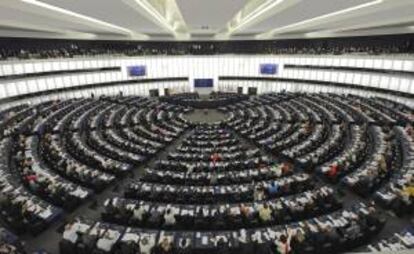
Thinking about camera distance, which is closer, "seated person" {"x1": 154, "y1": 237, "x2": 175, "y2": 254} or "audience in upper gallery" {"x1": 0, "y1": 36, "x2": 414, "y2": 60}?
"seated person" {"x1": 154, "y1": 237, "x2": 175, "y2": 254}

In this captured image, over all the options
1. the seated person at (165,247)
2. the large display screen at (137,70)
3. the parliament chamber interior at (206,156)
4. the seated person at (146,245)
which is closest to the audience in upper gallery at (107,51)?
the parliament chamber interior at (206,156)

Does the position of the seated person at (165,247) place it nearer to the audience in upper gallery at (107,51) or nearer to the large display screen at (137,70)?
the audience in upper gallery at (107,51)

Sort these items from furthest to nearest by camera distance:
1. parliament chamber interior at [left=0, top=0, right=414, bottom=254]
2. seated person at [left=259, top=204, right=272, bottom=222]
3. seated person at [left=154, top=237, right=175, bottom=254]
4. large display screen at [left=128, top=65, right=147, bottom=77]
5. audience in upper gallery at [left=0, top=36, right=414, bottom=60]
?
large display screen at [left=128, top=65, right=147, bottom=77] → audience in upper gallery at [left=0, top=36, right=414, bottom=60] → seated person at [left=259, top=204, right=272, bottom=222] → parliament chamber interior at [left=0, top=0, right=414, bottom=254] → seated person at [left=154, top=237, right=175, bottom=254]

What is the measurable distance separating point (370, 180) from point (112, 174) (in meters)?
15.5

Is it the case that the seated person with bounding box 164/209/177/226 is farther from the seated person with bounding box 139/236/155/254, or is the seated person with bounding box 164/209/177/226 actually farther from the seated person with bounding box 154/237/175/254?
the seated person with bounding box 154/237/175/254

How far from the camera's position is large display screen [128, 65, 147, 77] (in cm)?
4825

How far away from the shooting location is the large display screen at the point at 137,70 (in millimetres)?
48250

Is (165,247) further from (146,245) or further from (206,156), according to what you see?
(206,156)

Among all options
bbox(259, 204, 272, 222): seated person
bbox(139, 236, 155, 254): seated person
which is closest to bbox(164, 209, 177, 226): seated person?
bbox(139, 236, 155, 254): seated person

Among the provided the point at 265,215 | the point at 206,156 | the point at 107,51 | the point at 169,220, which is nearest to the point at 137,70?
the point at 107,51

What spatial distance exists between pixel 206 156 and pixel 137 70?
32164mm

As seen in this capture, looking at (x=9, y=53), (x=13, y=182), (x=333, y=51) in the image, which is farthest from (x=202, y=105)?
(x=13, y=182)

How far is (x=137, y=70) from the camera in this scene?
48625 mm

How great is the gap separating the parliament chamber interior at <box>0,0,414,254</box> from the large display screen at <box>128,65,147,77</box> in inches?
326
